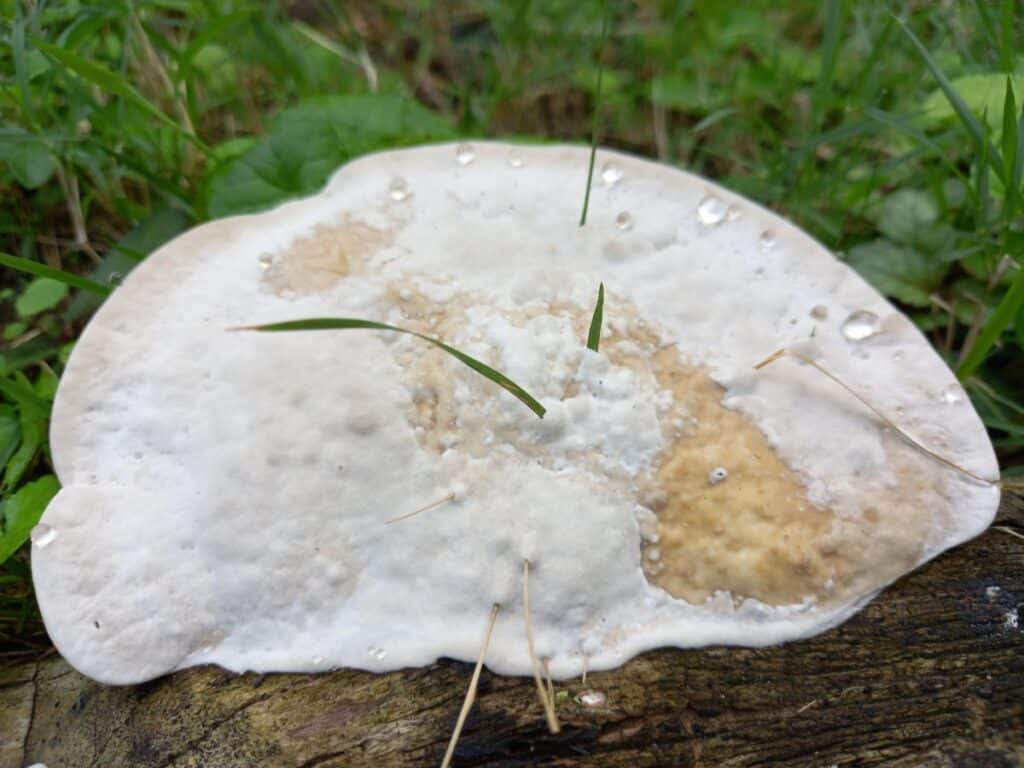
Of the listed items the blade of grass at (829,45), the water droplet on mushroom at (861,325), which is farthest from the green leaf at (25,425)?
the blade of grass at (829,45)

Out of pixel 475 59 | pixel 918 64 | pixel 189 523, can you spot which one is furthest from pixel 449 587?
pixel 475 59

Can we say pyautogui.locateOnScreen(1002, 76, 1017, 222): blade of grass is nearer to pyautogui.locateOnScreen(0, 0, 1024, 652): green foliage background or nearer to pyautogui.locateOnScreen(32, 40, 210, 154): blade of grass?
pyautogui.locateOnScreen(0, 0, 1024, 652): green foliage background

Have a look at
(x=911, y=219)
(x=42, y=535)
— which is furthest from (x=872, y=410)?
(x=42, y=535)

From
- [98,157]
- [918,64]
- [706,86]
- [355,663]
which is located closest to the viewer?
[355,663]

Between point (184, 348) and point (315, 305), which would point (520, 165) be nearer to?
point (315, 305)

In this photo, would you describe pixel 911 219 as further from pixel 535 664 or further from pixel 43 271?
pixel 43 271
